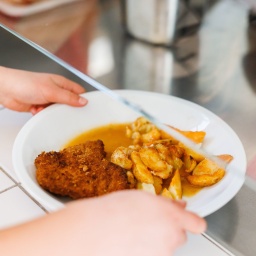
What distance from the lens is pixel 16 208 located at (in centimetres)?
76

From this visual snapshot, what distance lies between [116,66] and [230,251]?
41cm

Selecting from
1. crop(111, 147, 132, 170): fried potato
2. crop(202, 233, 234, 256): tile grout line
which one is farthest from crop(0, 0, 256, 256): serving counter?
crop(111, 147, 132, 170): fried potato

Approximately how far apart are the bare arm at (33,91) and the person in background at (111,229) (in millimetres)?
353

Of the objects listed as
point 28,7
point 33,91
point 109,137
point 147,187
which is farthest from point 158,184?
point 28,7

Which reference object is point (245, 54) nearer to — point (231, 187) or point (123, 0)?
point (123, 0)

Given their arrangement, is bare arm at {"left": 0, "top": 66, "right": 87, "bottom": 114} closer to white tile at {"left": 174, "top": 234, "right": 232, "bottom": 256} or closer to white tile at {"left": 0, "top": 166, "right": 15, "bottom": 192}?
white tile at {"left": 0, "top": 166, "right": 15, "bottom": 192}

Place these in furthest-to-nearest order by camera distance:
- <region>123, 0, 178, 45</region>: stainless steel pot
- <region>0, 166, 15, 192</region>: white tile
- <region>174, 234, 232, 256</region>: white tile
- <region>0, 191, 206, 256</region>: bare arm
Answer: <region>123, 0, 178, 45</region>: stainless steel pot < <region>0, 166, 15, 192</region>: white tile < <region>174, 234, 232, 256</region>: white tile < <region>0, 191, 206, 256</region>: bare arm

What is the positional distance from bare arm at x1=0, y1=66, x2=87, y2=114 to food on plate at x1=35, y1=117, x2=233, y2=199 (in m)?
0.14

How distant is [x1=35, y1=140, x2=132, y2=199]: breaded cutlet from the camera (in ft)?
2.31

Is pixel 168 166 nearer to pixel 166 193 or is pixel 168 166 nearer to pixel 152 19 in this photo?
pixel 166 193

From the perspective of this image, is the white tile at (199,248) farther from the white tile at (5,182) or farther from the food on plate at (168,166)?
the white tile at (5,182)

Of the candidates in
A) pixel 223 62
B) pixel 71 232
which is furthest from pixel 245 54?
pixel 71 232

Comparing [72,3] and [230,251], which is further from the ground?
[72,3]

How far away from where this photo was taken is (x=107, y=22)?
1086 mm
